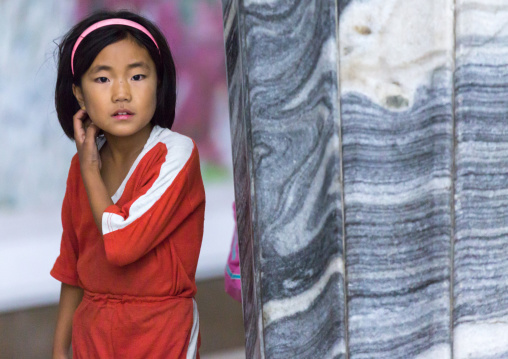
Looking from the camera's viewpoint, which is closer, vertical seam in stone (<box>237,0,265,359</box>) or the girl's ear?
vertical seam in stone (<box>237,0,265,359</box>)

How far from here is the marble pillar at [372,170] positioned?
1.15 m

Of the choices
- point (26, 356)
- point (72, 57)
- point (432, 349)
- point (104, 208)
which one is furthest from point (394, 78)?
point (26, 356)

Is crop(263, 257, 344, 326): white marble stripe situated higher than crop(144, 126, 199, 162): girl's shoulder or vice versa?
crop(144, 126, 199, 162): girl's shoulder

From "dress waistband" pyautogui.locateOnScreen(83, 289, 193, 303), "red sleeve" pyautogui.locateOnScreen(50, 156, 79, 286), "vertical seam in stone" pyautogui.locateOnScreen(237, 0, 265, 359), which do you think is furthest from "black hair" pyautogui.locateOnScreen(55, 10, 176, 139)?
"vertical seam in stone" pyautogui.locateOnScreen(237, 0, 265, 359)

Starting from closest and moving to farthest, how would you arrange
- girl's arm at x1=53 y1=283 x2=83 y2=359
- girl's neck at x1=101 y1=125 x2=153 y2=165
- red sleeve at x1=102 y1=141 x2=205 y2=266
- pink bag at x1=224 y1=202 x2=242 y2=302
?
1. red sleeve at x1=102 y1=141 x2=205 y2=266
2. girl's neck at x1=101 y1=125 x2=153 y2=165
3. girl's arm at x1=53 y1=283 x2=83 y2=359
4. pink bag at x1=224 y1=202 x2=242 y2=302

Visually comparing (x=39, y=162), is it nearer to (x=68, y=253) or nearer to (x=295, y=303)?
(x=68, y=253)

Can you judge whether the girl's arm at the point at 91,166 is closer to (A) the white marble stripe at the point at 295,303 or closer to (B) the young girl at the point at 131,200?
(B) the young girl at the point at 131,200

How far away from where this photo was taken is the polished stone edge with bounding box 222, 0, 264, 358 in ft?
3.93

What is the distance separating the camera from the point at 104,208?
161 centimetres

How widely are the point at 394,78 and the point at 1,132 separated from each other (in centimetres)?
324

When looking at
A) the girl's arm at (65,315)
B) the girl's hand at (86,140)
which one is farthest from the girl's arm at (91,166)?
the girl's arm at (65,315)

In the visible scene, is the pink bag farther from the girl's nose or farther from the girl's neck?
the girl's nose

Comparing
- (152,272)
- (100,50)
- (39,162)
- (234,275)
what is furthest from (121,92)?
(39,162)

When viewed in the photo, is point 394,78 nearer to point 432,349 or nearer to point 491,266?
point 491,266
